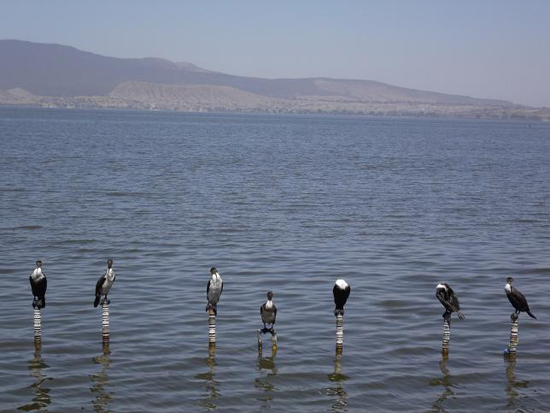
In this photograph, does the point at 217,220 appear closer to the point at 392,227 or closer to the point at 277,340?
the point at 392,227

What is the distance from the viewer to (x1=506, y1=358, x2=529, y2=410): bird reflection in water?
76.6ft

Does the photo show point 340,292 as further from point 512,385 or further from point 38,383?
point 38,383

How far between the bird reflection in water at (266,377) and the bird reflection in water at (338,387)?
1.55 metres

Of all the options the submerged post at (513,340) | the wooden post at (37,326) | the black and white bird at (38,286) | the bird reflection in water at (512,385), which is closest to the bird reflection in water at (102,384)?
the wooden post at (37,326)

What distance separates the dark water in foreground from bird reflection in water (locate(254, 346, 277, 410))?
0.06 meters

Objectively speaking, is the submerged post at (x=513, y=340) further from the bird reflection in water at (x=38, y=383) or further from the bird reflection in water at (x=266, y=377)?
the bird reflection in water at (x=38, y=383)

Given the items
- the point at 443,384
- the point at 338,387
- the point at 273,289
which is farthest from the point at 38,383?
the point at 273,289

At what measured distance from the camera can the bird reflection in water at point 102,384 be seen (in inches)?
894

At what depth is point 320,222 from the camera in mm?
53469

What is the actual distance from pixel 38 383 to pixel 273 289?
12.8m

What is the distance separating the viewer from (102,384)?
23922 millimetres

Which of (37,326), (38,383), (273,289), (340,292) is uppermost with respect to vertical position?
(340,292)

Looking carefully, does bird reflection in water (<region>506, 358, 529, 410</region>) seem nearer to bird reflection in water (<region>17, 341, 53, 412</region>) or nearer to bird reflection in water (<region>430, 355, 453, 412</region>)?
bird reflection in water (<region>430, 355, 453, 412</region>)

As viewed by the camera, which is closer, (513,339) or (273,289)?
(513,339)
